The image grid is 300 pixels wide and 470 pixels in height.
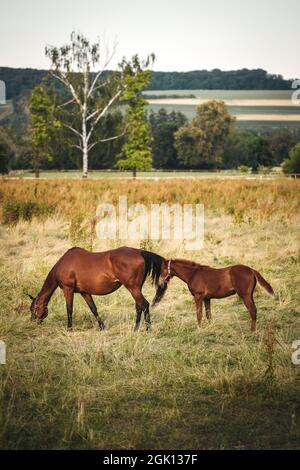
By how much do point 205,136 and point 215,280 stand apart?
2679 inches

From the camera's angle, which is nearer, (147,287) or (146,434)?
(146,434)

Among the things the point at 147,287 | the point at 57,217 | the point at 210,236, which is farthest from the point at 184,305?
the point at 57,217

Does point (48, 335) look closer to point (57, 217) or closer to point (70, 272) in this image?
point (70, 272)

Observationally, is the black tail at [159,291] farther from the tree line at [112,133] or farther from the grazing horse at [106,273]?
the tree line at [112,133]

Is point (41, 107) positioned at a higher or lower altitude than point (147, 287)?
higher

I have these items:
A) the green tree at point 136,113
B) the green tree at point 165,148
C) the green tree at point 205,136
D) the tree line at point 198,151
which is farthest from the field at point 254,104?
the green tree at point 136,113

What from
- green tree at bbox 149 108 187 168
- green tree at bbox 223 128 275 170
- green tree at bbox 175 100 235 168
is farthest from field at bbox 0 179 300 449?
green tree at bbox 149 108 187 168

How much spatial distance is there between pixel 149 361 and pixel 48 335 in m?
1.79

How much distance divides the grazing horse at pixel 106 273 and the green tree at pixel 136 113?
36656mm

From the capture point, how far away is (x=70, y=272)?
766 centimetres

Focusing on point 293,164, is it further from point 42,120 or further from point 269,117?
point 269,117

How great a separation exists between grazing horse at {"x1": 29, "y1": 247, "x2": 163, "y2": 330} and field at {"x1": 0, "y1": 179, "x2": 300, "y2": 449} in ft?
1.47

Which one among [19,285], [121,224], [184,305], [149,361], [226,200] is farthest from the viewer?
[226,200]

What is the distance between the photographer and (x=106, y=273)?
7531 mm
